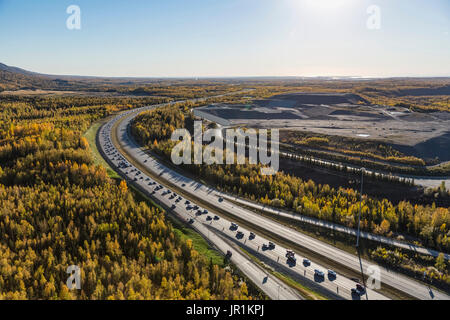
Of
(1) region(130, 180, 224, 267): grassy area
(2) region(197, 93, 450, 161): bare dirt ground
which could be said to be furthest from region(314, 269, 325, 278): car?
(2) region(197, 93, 450, 161): bare dirt ground

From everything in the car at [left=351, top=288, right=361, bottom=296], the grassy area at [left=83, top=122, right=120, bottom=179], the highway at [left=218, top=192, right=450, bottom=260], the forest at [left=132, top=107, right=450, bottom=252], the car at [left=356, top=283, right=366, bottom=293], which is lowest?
the car at [left=351, top=288, right=361, bottom=296]

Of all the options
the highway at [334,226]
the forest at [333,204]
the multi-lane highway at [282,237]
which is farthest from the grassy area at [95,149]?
the highway at [334,226]

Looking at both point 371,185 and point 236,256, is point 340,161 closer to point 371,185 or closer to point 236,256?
point 371,185

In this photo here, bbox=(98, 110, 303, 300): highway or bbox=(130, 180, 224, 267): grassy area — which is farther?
bbox=(130, 180, 224, 267): grassy area

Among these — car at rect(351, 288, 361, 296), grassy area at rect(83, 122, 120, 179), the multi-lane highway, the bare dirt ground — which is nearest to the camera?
car at rect(351, 288, 361, 296)

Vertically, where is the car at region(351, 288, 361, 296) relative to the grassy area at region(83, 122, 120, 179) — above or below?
below

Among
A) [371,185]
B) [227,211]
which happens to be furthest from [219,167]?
[371,185]

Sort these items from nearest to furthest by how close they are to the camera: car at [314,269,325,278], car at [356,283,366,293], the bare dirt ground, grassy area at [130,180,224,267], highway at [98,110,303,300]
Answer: car at [356,283,366,293]
highway at [98,110,303,300]
car at [314,269,325,278]
grassy area at [130,180,224,267]
the bare dirt ground

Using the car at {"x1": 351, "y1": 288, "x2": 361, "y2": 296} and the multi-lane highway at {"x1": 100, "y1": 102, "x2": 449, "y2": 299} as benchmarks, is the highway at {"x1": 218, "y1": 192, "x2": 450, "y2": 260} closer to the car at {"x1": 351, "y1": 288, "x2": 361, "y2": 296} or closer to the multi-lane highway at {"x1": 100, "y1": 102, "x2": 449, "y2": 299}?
the multi-lane highway at {"x1": 100, "y1": 102, "x2": 449, "y2": 299}
